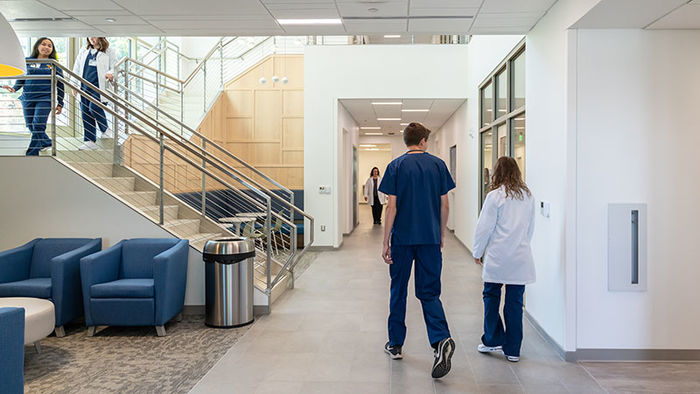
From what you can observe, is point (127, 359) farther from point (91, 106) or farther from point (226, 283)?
point (91, 106)

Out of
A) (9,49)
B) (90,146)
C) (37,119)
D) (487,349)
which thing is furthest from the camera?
(90,146)

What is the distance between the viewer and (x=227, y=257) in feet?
14.7

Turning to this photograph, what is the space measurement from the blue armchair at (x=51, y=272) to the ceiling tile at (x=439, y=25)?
3814mm

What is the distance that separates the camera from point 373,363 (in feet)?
12.0

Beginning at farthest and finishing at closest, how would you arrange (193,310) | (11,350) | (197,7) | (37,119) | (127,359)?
(37,119) < (193,310) < (197,7) < (127,359) < (11,350)

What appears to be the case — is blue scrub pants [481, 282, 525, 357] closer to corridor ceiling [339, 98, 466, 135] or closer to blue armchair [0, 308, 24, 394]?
blue armchair [0, 308, 24, 394]

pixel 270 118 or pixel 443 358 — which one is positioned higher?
pixel 270 118

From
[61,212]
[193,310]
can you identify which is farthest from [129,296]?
[61,212]

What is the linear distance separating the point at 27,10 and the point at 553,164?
4.88 m

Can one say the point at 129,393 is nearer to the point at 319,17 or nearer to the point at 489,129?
the point at 319,17

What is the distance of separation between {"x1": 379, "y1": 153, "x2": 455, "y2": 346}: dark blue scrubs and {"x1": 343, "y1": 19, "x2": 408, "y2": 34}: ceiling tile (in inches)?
65.9

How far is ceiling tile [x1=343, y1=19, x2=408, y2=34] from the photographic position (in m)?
4.61

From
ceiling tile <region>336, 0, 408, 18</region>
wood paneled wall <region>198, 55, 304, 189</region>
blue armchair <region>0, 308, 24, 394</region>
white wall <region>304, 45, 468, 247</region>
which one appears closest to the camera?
blue armchair <region>0, 308, 24, 394</region>

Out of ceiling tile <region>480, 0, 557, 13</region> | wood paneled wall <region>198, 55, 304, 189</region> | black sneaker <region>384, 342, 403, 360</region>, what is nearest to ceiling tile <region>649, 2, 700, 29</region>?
ceiling tile <region>480, 0, 557, 13</region>
